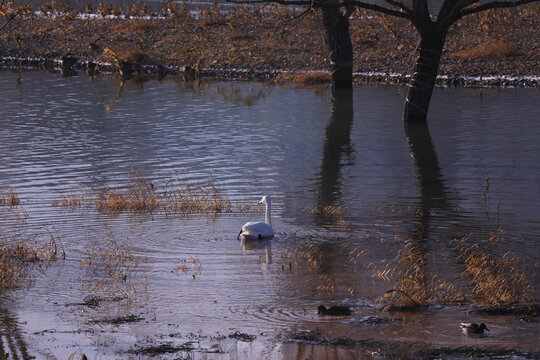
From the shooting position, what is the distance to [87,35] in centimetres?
4903

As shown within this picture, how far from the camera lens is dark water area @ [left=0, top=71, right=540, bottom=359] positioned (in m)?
8.07

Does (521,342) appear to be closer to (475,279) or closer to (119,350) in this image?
(475,279)

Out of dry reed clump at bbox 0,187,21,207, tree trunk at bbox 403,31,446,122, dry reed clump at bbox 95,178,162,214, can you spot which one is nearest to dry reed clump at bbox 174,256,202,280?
dry reed clump at bbox 95,178,162,214

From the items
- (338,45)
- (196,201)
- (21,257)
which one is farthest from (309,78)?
(21,257)

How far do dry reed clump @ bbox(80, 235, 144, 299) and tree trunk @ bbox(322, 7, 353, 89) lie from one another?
65.1ft

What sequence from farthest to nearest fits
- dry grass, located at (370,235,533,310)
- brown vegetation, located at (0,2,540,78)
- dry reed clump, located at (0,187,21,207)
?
1. brown vegetation, located at (0,2,540,78)
2. dry reed clump, located at (0,187,21,207)
3. dry grass, located at (370,235,533,310)

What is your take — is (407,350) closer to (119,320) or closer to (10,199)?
(119,320)

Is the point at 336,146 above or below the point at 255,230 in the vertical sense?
above

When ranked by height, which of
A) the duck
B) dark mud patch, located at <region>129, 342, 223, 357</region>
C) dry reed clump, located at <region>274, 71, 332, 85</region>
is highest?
dry reed clump, located at <region>274, 71, 332, 85</region>

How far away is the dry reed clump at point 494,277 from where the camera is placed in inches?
351

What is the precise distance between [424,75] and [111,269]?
534 inches

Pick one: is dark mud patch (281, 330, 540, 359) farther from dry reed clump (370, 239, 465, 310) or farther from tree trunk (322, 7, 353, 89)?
tree trunk (322, 7, 353, 89)

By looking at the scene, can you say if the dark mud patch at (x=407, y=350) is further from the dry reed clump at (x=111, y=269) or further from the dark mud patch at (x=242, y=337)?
the dry reed clump at (x=111, y=269)

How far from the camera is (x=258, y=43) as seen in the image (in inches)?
1612
